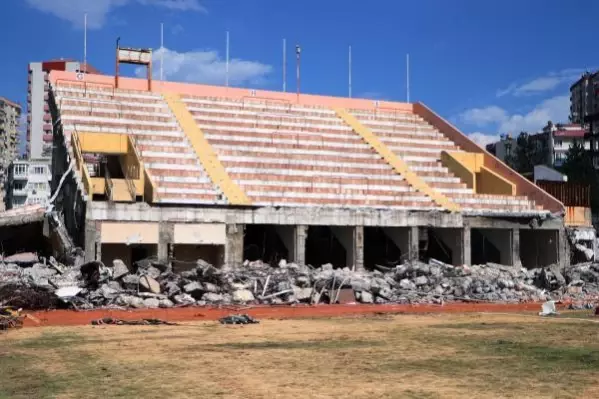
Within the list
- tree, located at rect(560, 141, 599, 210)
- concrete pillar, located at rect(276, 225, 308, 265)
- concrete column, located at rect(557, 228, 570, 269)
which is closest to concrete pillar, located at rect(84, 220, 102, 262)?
concrete pillar, located at rect(276, 225, 308, 265)

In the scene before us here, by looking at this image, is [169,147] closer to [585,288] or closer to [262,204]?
[262,204]

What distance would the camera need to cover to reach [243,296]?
23.5 m

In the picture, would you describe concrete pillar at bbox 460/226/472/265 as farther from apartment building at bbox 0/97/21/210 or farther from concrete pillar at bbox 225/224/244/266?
apartment building at bbox 0/97/21/210

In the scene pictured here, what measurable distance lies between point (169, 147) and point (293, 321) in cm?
1563

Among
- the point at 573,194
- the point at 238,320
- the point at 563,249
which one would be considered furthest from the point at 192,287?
A: the point at 573,194

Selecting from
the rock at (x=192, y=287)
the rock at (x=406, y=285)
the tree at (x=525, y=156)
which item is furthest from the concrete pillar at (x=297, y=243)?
the tree at (x=525, y=156)

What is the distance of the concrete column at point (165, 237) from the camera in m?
27.6

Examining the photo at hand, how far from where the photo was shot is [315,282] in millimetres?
25156

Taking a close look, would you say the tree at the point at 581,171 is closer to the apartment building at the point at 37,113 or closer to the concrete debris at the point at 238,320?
the concrete debris at the point at 238,320

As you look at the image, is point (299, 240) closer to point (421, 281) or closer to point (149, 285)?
point (421, 281)

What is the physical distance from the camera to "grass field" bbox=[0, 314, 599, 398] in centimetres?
902

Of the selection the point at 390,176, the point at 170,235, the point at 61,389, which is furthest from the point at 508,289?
the point at 61,389

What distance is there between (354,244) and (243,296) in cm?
868

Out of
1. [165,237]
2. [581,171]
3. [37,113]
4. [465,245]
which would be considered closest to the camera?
[165,237]
